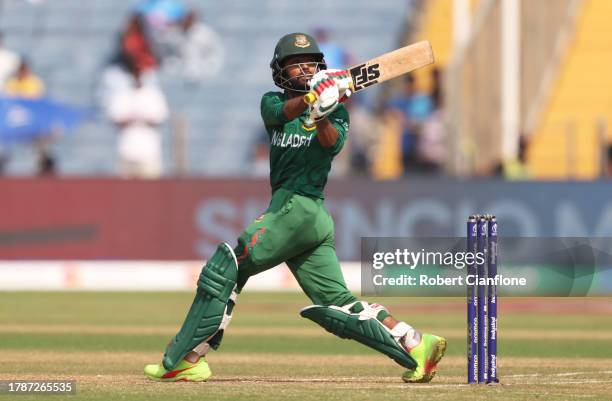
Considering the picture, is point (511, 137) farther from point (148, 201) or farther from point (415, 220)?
point (148, 201)

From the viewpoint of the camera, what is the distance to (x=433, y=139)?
1917 cm

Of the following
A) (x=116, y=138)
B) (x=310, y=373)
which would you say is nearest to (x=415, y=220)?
(x=116, y=138)

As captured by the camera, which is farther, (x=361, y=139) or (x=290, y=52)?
(x=361, y=139)

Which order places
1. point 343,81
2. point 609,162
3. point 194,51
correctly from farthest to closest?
point 194,51 → point 609,162 → point 343,81

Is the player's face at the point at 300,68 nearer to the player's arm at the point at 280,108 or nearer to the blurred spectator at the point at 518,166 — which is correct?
the player's arm at the point at 280,108

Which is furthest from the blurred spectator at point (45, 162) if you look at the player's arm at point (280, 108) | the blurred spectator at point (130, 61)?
the player's arm at point (280, 108)

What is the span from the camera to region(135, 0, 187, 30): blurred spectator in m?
26.1

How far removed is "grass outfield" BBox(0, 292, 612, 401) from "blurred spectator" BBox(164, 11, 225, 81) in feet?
30.4

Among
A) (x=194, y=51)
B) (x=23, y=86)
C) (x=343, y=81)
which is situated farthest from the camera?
(x=194, y=51)

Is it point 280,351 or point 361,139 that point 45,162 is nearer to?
point 361,139

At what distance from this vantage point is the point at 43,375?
858 cm

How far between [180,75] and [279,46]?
19.4 meters

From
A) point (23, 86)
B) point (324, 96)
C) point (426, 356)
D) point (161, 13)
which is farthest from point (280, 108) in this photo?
point (161, 13)

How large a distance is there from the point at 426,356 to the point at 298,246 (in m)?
0.89
